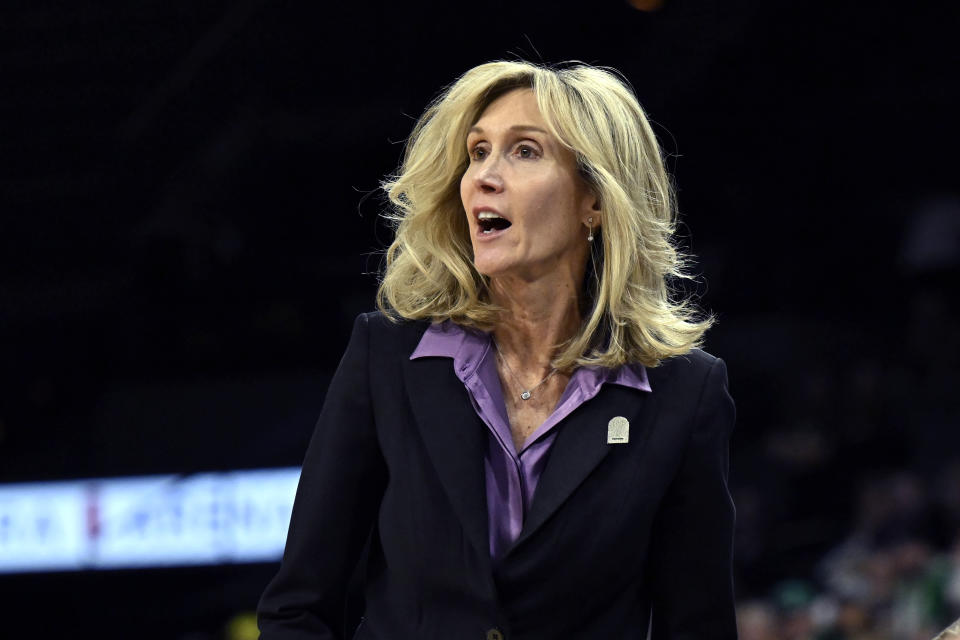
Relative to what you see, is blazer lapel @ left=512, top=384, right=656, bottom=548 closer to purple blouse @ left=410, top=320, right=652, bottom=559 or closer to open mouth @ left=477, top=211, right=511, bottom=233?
purple blouse @ left=410, top=320, right=652, bottom=559

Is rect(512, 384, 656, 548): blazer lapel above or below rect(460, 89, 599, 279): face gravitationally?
below

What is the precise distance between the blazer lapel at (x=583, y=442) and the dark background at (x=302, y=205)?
523 centimetres

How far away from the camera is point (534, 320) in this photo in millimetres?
1830

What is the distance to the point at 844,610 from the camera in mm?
5504

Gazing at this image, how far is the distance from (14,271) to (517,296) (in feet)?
23.1

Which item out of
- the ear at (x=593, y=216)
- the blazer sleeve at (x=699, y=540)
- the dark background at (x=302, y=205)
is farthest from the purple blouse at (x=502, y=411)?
the dark background at (x=302, y=205)

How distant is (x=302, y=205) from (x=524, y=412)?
688 cm

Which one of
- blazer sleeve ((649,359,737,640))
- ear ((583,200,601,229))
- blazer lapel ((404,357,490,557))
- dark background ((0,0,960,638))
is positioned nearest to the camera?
blazer lapel ((404,357,490,557))

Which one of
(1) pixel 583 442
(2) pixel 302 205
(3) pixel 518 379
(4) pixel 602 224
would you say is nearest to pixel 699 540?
(1) pixel 583 442

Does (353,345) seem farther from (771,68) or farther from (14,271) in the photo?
(14,271)

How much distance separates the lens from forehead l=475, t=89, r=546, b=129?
1.78 metres

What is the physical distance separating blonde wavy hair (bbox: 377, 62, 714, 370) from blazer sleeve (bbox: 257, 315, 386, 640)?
0.62 ft

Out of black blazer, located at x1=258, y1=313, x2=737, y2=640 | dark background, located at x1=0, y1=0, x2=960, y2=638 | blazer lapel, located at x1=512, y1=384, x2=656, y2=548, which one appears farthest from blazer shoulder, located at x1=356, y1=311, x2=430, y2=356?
dark background, located at x1=0, y1=0, x2=960, y2=638

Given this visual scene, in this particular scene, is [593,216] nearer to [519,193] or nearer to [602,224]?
[602,224]
